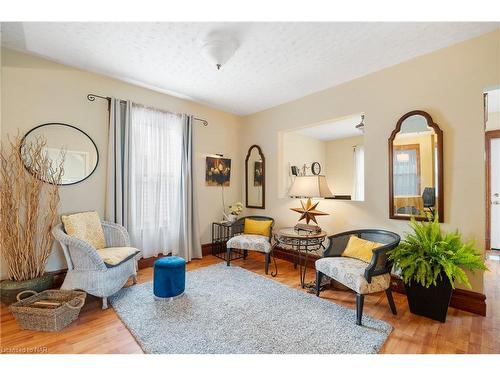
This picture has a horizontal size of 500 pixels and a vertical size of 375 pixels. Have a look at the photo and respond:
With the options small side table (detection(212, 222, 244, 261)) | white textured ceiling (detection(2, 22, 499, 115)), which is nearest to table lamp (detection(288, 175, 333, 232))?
white textured ceiling (detection(2, 22, 499, 115))

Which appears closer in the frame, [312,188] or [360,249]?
[360,249]

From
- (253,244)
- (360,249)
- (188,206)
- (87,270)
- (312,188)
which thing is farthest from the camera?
(188,206)

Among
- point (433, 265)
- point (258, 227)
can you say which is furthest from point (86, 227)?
point (433, 265)

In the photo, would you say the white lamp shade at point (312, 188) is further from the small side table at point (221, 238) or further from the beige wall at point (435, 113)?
the small side table at point (221, 238)

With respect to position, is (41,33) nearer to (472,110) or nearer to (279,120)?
(279,120)

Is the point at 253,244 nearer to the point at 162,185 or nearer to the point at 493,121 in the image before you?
the point at 162,185

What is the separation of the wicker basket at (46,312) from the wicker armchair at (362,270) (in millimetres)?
2300

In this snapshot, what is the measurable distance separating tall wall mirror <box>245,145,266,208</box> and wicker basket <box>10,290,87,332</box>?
112 inches

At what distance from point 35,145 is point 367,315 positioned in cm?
381

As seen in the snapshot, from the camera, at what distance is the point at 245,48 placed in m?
2.25

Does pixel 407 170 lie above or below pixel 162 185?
above

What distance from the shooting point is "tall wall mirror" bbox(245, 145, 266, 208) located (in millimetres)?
4109

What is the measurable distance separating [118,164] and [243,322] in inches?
95.2
